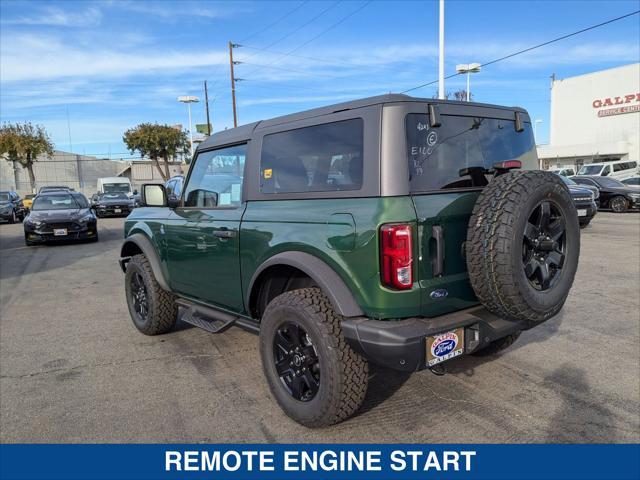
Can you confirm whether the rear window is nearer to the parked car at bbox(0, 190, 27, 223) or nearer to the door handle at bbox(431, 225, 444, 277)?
the door handle at bbox(431, 225, 444, 277)

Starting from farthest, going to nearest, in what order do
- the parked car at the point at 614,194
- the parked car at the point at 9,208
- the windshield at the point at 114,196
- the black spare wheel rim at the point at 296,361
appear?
the windshield at the point at 114,196 < the parked car at the point at 9,208 < the parked car at the point at 614,194 < the black spare wheel rim at the point at 296,361

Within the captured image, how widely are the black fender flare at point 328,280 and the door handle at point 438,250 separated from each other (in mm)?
492

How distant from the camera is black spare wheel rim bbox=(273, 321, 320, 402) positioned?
10.3 ft

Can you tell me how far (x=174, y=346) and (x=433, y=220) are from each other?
310 cm

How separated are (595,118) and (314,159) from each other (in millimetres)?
45099

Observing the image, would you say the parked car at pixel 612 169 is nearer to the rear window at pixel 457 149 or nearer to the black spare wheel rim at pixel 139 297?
the rear window at pixel 457 149

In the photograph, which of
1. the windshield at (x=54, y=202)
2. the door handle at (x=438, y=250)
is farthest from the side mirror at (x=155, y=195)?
the windshield at (x=54, y=202)

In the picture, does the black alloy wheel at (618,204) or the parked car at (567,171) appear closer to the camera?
the black alloy wheel at (618,204)

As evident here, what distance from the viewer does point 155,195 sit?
4672mm

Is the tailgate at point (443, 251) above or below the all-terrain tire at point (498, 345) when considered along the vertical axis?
above

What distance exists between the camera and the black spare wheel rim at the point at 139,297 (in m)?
5.15

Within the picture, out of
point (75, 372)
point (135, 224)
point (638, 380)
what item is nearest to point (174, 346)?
point (75, 372)

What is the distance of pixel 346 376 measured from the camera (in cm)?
289

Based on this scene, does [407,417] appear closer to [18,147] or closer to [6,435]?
[6,435]
